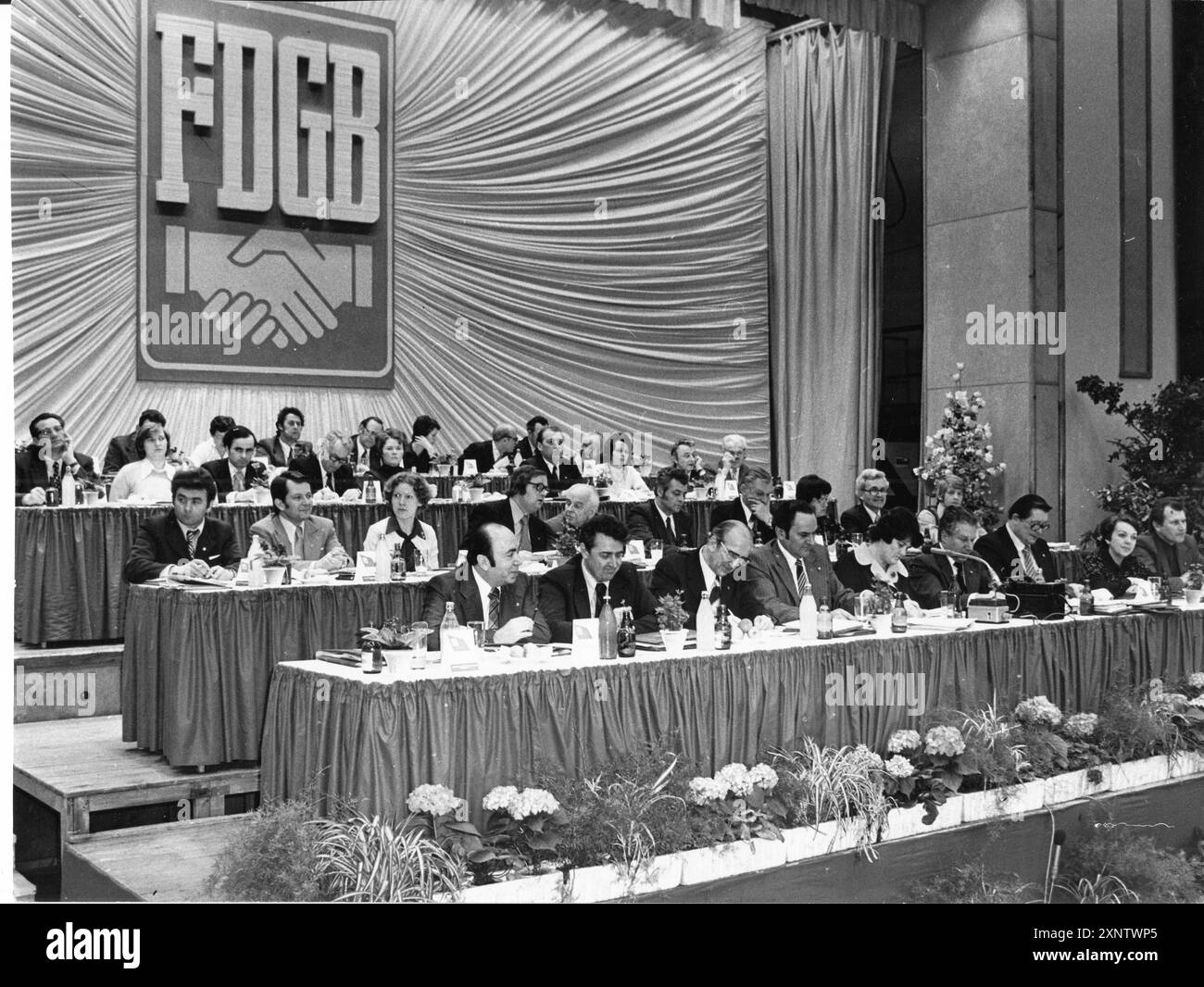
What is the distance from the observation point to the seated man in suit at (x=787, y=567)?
561 centimetres

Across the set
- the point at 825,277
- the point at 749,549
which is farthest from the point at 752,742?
the point at 825,277

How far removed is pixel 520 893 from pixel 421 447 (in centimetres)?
594

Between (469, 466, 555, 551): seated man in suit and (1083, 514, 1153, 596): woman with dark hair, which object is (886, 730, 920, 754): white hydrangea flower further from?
(469, 466, 555, 551): seated man in suit

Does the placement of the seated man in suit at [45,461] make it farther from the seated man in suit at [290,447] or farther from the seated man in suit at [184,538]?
the seated man in suit at [184,538]

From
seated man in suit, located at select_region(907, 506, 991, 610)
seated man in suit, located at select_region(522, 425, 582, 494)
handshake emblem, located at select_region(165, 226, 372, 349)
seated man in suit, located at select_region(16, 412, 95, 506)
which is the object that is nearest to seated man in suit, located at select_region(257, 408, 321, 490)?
handshake emblem, located at select_region(165, 226, 372, 349)

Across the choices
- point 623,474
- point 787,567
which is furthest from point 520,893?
point 623,474

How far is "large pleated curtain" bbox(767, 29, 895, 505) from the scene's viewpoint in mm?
11883

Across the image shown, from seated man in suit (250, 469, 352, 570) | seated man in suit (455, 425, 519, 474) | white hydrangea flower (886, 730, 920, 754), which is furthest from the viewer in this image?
seated man in suit (455, 425, 519, 474)

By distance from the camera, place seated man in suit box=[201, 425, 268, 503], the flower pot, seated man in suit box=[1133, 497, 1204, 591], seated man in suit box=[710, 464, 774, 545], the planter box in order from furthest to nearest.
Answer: seated man in suit box=[201, 425, 268, 503], seated man in suit box=[710, 464, 774, 545], seated man in suit box=[1133, 497, 1204, 591], the flower pot, the planter box

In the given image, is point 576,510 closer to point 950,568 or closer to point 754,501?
point 754,501

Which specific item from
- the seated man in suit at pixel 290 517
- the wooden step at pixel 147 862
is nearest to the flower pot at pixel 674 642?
the wooden step at pixel 147 862

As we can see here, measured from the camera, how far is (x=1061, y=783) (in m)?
5.11

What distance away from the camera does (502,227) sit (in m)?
11.3

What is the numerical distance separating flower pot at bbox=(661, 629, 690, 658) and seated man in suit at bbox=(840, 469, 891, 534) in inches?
132
